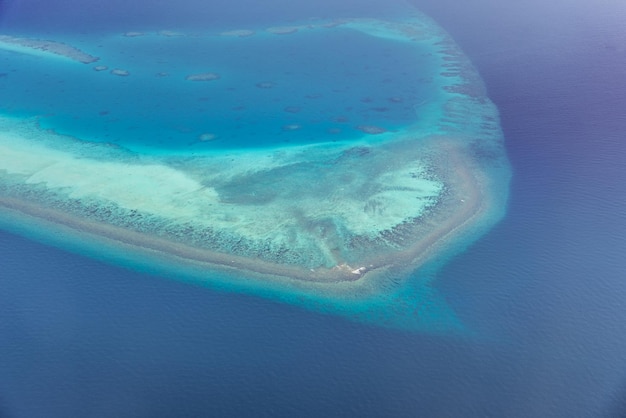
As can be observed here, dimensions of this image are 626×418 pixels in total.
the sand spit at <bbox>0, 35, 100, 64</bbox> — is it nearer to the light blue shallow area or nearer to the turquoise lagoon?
the turquoise lagoon

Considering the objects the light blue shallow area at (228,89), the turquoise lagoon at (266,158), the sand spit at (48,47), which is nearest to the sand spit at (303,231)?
the turquoise lagoon at (266,158)

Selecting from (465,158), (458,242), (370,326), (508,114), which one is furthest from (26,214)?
(508,114)

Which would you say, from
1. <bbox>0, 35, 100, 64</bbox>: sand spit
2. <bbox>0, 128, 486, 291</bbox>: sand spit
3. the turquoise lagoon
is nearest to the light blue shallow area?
the turquoise lagoon

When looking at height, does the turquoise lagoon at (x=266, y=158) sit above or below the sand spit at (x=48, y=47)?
below

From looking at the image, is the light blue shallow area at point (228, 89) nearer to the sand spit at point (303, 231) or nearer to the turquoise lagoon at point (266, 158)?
the turquoise lagoon at point (266, 158)

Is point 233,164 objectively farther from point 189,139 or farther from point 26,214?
point 26,214

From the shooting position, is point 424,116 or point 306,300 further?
point 424,116
